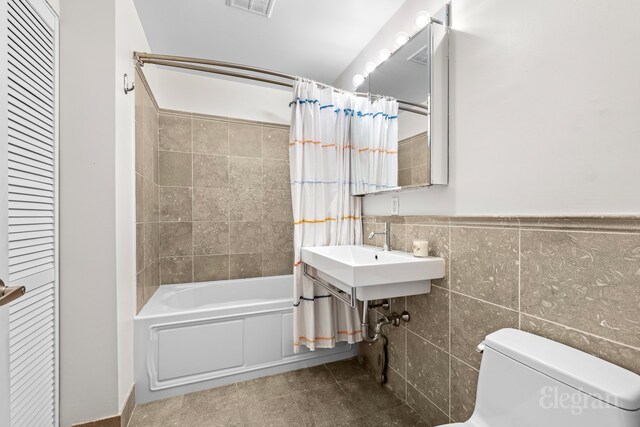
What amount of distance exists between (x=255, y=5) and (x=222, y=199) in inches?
63.0

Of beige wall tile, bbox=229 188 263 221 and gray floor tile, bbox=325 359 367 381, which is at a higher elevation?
beige wall tile, bbox=229 188 263 221

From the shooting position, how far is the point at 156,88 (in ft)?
7.84

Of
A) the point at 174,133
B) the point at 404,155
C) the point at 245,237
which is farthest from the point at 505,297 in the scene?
the point at 174,133

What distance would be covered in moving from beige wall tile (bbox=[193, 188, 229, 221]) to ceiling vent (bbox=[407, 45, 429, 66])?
195cm

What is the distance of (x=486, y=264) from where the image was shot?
1186mm

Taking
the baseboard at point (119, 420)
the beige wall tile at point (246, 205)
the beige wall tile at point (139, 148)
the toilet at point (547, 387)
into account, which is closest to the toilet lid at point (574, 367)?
the toilet at point (547, 387)

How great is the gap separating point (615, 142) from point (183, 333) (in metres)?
2.27

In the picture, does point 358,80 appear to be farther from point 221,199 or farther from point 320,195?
point 221,199

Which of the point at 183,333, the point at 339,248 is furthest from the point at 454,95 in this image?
the point at 183,333

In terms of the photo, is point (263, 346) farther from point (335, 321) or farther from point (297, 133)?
point (297, 133)

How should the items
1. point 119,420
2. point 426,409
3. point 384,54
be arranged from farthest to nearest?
point 384,54 < point 426,409 < point 119,420

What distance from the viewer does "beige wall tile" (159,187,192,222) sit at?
2492 millimetres

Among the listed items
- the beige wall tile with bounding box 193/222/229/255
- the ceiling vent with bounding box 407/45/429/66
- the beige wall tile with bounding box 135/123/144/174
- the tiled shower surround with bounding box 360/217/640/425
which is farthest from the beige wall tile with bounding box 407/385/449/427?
the beige wall tile with bounding box 135/123/144/174

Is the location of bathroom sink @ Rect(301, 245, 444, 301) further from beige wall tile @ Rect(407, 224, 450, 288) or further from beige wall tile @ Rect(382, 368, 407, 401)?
beige wall tile @ Rect(382, 368, 407, 401)
